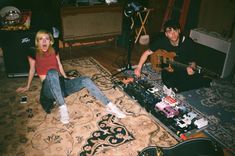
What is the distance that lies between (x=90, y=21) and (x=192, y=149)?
3.89 metres

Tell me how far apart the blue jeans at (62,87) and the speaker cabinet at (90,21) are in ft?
6.84

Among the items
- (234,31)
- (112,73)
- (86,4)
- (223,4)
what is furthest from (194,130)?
(86,4)

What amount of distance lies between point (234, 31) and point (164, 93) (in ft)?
6.66

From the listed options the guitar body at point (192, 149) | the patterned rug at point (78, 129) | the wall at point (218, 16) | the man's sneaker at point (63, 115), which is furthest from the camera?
the wall at point (218, 16)

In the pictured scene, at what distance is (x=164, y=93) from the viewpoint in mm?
4055

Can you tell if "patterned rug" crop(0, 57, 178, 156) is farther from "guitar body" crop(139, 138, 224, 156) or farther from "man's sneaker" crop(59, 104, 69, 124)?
"guitar body" crop(139, 138, 224, 156)

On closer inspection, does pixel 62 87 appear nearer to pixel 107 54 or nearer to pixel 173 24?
pixel 173 24

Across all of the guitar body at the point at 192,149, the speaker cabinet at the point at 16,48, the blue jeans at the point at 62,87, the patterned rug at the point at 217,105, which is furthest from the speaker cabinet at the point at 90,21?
the guitar body at the point at 192,149

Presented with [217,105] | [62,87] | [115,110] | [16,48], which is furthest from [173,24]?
[16,48]

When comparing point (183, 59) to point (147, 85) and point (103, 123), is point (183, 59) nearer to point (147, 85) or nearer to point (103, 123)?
point (147, 85)

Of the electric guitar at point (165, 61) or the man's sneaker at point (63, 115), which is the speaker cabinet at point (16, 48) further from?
the electric guitar at point (165, 61)

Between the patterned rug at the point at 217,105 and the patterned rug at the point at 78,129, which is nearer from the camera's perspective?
the patterned rug at the point at 78,129

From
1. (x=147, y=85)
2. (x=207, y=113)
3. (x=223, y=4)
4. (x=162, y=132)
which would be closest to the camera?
(x=162, y=132)

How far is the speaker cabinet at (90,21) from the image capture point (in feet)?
16.9
